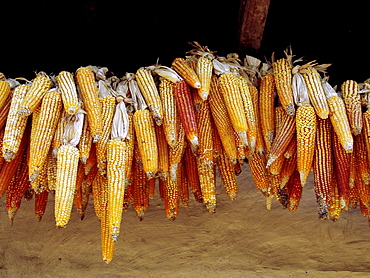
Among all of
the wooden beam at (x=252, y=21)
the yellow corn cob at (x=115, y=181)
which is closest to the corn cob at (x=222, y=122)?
the yellow corn cob at (x=115, y=181)

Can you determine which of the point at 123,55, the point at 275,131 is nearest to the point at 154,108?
the point at 275,131

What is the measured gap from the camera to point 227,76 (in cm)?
321

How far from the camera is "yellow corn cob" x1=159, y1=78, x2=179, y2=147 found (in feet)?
9.76

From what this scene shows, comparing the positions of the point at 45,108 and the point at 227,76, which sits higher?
the point at 227,76

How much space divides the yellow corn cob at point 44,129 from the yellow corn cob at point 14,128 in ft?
0.31

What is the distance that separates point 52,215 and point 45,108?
150 cm

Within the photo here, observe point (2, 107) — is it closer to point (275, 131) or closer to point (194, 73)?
point (194, 73)

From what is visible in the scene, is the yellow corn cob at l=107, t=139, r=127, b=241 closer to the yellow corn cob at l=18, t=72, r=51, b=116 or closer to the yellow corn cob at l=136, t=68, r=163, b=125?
the yellow corn cob at l=136, t=68, r=163, b=125

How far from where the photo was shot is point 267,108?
10.7 feet

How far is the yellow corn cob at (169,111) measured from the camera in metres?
2.97

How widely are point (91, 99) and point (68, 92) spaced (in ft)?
0.49

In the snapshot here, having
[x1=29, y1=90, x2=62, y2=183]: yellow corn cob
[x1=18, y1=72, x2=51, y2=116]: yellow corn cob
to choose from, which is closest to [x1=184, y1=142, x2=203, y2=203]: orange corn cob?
[x1=29, y1=90, x2=62, y2=183]: yellow corn cob

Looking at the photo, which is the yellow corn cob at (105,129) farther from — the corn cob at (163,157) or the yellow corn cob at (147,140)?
the corn cob at (163,157)

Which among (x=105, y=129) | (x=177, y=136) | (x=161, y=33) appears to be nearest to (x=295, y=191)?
(x=177, y=136)
